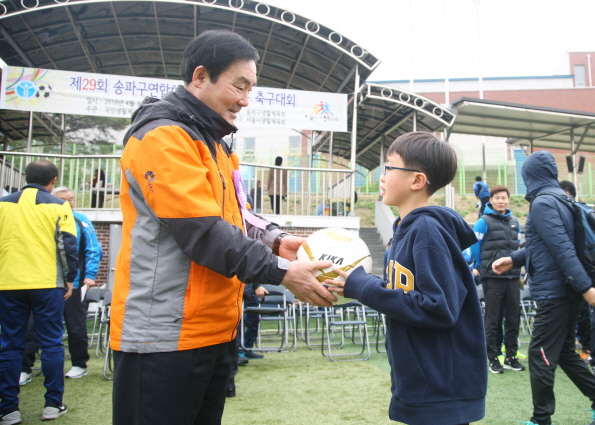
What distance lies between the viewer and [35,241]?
409cm

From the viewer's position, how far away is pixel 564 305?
11.6ft

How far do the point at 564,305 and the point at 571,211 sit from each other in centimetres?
70

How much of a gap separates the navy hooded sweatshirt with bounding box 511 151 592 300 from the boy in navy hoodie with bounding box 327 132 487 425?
181 cm

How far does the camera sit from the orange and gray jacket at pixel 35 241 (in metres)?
3.92

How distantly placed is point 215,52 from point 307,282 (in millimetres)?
967

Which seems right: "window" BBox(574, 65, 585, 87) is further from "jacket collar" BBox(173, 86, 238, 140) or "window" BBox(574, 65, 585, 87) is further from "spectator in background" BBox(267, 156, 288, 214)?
"jacket collar" BBox(173, 86, 238, 140)

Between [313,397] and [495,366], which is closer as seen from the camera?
[313,397]

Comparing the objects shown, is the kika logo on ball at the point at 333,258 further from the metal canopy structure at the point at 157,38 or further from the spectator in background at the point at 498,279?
the metal canopy structure at the point at 157,38

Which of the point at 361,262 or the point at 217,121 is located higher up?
the point at 217,121

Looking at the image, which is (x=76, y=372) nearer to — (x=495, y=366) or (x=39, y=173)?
(x=39, y=173)

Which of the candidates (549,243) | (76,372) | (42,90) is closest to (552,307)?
(549,243)

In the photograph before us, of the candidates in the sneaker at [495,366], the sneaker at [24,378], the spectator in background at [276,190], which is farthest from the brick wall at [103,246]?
the sneaker at [495,366]

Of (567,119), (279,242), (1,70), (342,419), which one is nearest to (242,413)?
(342,419)

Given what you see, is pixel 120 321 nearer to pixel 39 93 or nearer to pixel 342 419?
pixel 342 419
